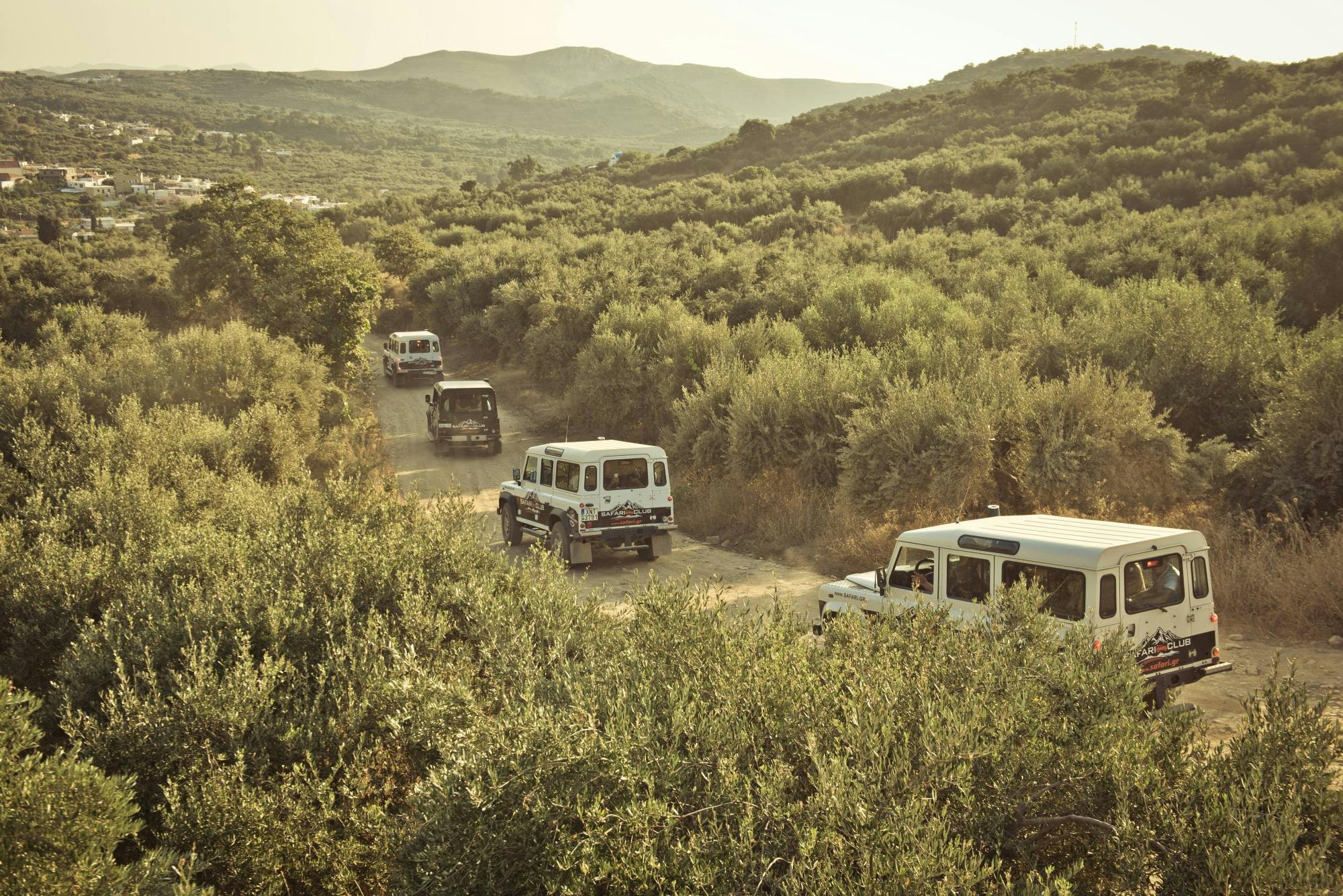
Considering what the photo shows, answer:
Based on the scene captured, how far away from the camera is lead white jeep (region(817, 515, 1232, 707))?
26.9 ft

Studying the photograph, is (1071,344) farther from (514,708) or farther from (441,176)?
(441,176)

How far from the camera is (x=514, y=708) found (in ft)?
17.5

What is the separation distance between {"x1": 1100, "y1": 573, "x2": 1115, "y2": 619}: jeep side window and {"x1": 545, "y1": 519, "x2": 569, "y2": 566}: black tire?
31.2 ft

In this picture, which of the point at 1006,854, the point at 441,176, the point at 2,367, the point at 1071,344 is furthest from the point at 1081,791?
the point at 441,176

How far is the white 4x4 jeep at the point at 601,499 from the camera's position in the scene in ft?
52.5

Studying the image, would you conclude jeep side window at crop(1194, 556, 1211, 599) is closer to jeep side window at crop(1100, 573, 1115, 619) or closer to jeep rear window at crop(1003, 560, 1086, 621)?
jeep side window at crop(1100, 573, 1115, 619)

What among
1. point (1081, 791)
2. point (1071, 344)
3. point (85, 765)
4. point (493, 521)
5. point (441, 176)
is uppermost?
point (441, 176)

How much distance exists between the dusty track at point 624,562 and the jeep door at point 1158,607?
70 centimetres

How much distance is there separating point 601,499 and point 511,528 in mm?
2762

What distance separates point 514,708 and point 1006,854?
2731mm

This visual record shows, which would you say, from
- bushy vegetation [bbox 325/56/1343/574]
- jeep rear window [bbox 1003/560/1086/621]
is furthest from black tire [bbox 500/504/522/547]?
jeep rear window [bbox 1003/560/1086/621]

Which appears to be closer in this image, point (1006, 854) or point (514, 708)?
point (1006, 854)

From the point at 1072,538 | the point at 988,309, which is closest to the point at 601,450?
the point at 1072,538

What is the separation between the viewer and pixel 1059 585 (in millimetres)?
8445
